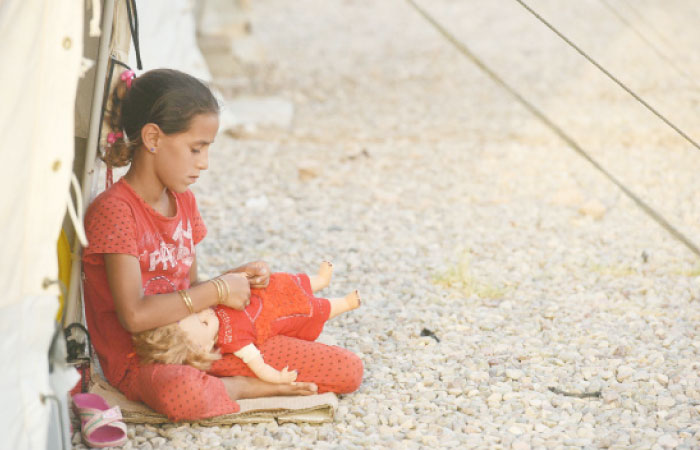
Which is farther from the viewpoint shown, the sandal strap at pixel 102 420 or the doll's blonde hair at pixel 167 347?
the doll's blonde hair at pixel 167 347

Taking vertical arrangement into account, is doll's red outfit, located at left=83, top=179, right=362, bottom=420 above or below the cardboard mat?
above

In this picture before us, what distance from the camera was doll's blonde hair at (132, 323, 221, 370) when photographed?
2.71 m

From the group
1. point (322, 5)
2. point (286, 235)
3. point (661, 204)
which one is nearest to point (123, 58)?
point (286, 235)

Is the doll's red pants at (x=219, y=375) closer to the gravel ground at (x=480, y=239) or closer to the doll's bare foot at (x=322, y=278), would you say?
the gravel ground at (x=480, y=239)

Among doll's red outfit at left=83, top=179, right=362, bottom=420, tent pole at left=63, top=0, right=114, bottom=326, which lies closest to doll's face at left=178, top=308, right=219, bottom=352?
doll's red outfit at left=83, top=179, right=362, bottom=420

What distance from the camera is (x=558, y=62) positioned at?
31.6 feet

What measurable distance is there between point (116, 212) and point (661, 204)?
12.3 feet

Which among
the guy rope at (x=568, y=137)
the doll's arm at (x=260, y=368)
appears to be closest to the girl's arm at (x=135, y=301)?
the doll's arm at (x=260, y=368)

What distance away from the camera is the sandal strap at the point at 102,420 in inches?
102

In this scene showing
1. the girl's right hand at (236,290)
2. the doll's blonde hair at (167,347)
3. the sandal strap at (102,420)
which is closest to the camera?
the sandal strap at (102,420)

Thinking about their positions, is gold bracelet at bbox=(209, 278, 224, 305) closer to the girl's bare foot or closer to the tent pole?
the girl's bare foot

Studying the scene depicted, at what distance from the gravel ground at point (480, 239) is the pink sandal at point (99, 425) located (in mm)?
62

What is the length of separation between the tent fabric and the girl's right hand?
736mm

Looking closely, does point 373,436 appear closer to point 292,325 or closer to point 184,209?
point 292,325
